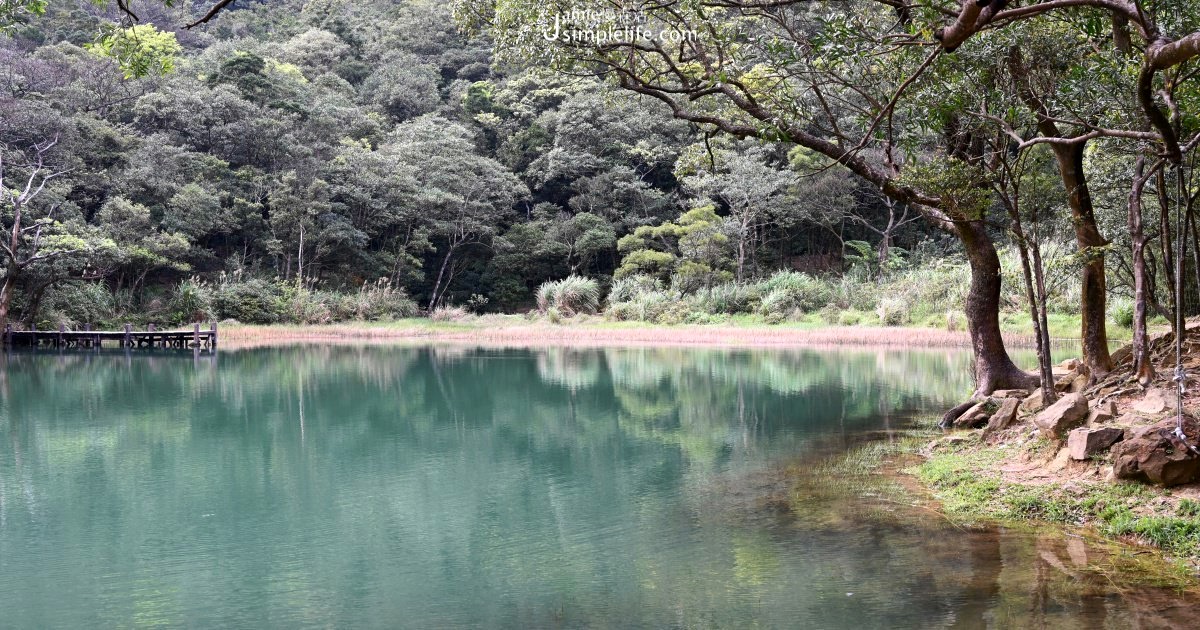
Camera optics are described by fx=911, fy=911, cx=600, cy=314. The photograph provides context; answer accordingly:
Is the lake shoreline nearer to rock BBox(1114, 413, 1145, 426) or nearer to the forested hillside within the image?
the forested hillside

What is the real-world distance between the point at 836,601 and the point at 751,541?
1100 mm

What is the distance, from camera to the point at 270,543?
225 inches

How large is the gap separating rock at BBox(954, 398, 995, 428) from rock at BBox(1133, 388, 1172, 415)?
217cm

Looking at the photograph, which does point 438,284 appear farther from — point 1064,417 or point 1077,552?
point 1077,552

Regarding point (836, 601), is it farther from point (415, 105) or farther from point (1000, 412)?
point (415, 105)

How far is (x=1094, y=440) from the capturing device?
5.91m

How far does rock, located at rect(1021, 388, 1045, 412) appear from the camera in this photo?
793 cm

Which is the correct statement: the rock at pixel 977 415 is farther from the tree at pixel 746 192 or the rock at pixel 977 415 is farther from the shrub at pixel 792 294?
the tree at pixel 746 192

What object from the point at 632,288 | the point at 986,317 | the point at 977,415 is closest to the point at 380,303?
the point at 632,288

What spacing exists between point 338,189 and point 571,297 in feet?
27.8

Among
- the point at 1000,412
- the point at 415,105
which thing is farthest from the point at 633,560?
the point at 415,105

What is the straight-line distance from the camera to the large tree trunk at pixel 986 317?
30.1 feet

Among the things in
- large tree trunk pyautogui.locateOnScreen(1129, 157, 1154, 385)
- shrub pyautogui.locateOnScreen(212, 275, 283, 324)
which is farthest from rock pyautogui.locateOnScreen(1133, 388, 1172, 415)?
shrub pyautogui.locateOnScreen(212, 275, 283, 324)

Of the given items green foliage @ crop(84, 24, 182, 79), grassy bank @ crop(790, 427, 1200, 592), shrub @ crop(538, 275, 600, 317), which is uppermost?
green foliage @ crop(84, 24, 182, 79)
